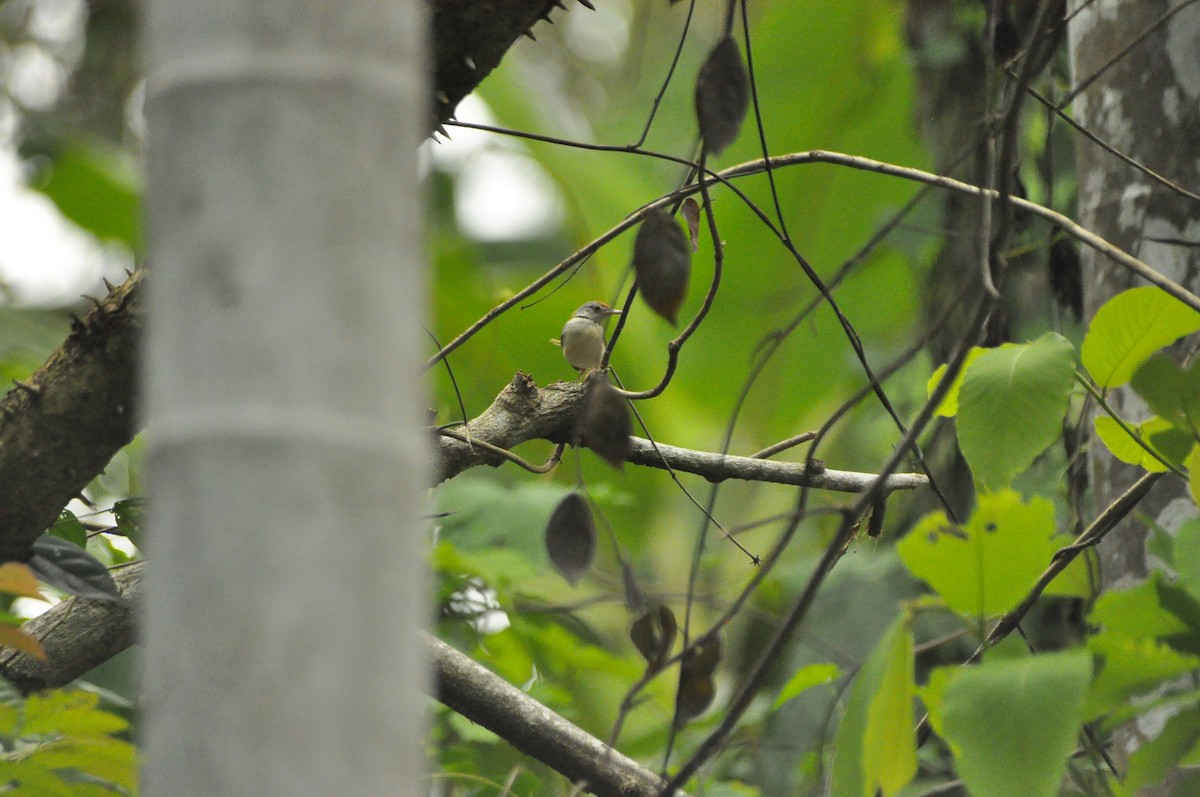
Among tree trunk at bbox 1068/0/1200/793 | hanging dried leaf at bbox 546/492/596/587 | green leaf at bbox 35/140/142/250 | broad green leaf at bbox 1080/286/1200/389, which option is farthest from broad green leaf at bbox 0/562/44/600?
green leaf at bbox 35/140/142/250

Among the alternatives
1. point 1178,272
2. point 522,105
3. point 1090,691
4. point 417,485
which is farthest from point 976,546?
point 522,105

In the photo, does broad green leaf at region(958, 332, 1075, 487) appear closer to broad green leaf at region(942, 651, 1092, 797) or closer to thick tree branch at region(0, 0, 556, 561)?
broad green leaf at region(942, 651, 1092, 797)

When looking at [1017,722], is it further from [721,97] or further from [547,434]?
[547,434]

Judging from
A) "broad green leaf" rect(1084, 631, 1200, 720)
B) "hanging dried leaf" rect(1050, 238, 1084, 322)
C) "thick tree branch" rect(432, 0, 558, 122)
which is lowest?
"broad green leaf" rect(1084, 631, 1200, 720)

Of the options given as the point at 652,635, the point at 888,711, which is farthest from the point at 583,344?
the point at 888,711

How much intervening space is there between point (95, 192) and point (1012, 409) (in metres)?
5.18

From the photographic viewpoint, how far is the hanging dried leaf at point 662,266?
1231 mm

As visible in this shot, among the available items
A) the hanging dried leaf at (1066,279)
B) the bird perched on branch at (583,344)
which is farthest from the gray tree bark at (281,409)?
the hanging dried leaf at (1066,279)

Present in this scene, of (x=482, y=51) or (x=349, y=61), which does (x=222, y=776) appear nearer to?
(x=349, y=61)

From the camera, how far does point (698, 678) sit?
1.32 metres

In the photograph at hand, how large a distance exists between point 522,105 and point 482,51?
14.5 ft

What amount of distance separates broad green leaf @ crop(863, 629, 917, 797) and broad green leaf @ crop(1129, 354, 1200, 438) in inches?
17.5

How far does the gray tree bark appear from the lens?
23.0 inches

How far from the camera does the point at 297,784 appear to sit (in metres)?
0.57
